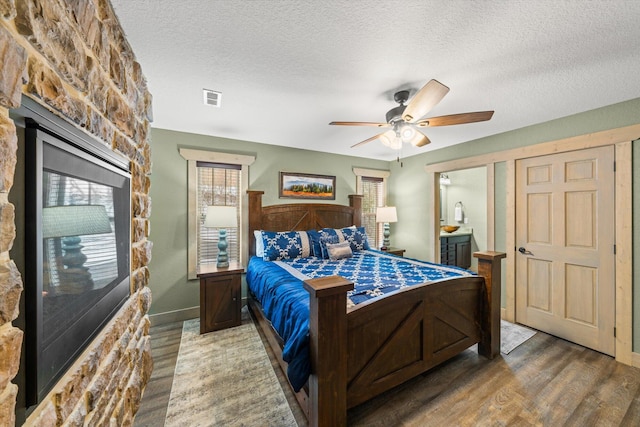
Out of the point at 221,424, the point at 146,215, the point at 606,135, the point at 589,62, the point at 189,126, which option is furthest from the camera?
the point at 189,126

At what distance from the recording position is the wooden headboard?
3.66 metres

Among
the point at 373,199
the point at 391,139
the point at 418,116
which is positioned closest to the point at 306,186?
the point at 373,199

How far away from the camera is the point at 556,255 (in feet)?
9.30

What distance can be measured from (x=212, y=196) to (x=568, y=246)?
171 inches

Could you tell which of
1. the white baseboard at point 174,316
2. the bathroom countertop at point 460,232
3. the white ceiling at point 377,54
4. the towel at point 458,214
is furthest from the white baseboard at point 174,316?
the towel at point 458,214

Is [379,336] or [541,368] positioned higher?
[379,336]

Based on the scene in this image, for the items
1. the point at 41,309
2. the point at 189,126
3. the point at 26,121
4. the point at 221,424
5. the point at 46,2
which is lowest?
the point at 221,424

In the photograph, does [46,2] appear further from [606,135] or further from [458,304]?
[606,135]

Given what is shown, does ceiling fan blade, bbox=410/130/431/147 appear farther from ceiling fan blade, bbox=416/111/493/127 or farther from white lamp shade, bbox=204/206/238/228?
white lamp shade, bbox=204/206/238/228

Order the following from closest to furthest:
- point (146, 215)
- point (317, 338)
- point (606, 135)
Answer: point (317, 338), point (146, 215), point (606, 135)

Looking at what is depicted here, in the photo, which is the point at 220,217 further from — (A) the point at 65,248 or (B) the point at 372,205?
(B) the point at 372,205

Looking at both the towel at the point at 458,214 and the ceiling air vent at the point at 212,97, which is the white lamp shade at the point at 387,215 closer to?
the towel at the point at 458,214

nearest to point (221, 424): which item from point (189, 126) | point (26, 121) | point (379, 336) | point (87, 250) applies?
point (379, 336)

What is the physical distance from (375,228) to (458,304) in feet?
9.08
